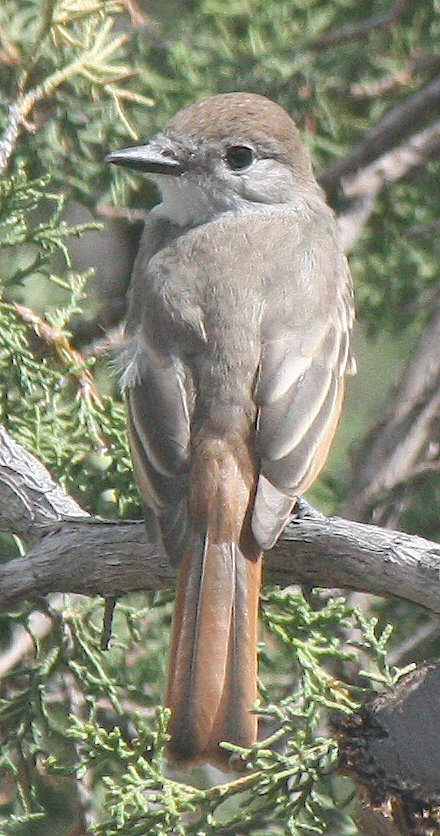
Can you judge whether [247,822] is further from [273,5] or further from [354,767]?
[273,5]

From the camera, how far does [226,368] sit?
434cm

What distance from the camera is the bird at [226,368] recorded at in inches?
153

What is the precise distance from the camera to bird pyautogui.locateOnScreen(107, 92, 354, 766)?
3896 millimetres

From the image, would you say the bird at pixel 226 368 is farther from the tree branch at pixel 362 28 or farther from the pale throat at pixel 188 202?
the tree branch at pixel 362 28

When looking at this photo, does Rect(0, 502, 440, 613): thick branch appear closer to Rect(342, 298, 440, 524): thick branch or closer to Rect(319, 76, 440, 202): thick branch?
Rect(342, 298, 440, 524): thick branch

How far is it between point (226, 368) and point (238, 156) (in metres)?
1.40

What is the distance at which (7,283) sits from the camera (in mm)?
4641

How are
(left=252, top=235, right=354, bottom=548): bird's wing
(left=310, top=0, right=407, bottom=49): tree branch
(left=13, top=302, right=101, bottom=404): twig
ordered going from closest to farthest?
(left=252, top=235, right=354, bottom=548): bird's wing, (left=13, top=302, right=101, bottom=404): twig, (left=310, top=0, right=407, bottom=49): tree branch

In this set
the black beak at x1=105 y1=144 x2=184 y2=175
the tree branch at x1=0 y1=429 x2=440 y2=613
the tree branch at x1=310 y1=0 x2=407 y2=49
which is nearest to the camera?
the tree branch at x1=0 y1=429 x2=440 y2=613

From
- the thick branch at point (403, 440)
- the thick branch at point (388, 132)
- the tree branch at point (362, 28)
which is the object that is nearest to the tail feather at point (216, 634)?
the thick branch at point (403, 440)

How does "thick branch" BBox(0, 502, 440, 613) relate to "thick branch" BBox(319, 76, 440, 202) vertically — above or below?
below

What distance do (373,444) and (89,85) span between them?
5.70 feet

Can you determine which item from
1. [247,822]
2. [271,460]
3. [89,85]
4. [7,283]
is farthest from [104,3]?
[247,822]

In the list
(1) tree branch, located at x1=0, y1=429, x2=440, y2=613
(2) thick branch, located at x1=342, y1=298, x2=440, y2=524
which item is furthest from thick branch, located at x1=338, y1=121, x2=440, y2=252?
(1) tree branch, located at x1=0, y1=429, x2=440, y2=613
